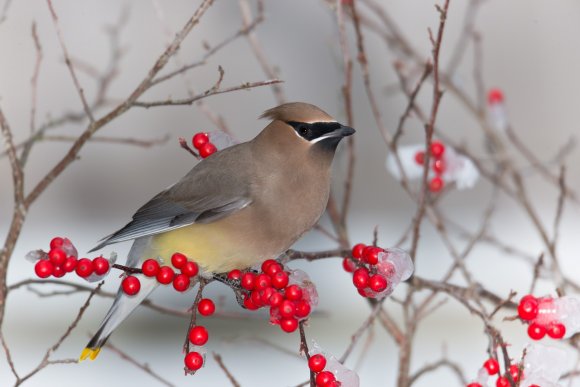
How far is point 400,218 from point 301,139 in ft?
8.02

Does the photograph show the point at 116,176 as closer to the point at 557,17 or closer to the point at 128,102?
the point at 557,17

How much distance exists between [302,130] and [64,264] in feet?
1.70

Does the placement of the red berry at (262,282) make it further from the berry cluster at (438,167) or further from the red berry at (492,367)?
the berry cluster at (438,167)

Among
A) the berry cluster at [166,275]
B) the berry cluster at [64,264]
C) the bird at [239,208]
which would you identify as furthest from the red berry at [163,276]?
the bird at [239,208]

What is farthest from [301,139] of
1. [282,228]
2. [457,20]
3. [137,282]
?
[457,20]

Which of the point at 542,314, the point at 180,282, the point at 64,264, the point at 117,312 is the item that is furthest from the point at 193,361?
the point at 542,314

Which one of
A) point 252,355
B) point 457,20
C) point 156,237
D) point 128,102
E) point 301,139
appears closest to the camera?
point 128,102

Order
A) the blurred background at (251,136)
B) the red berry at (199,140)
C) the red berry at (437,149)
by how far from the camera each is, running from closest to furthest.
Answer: the red berry at (199,140) → the red berry at (437,149) → the blurred background at (251,136)

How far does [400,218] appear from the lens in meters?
4.03

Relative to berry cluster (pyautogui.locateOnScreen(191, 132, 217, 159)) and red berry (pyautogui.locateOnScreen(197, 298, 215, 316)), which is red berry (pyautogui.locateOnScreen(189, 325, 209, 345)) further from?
berry cluster (pyautogui.locateOnScreen(191, 132, 217, 159))

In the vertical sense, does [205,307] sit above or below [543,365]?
below

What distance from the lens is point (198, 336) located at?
4.51 feet

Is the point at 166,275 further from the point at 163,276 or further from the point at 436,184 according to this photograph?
the point at 436,184

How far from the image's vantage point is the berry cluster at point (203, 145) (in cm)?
166
